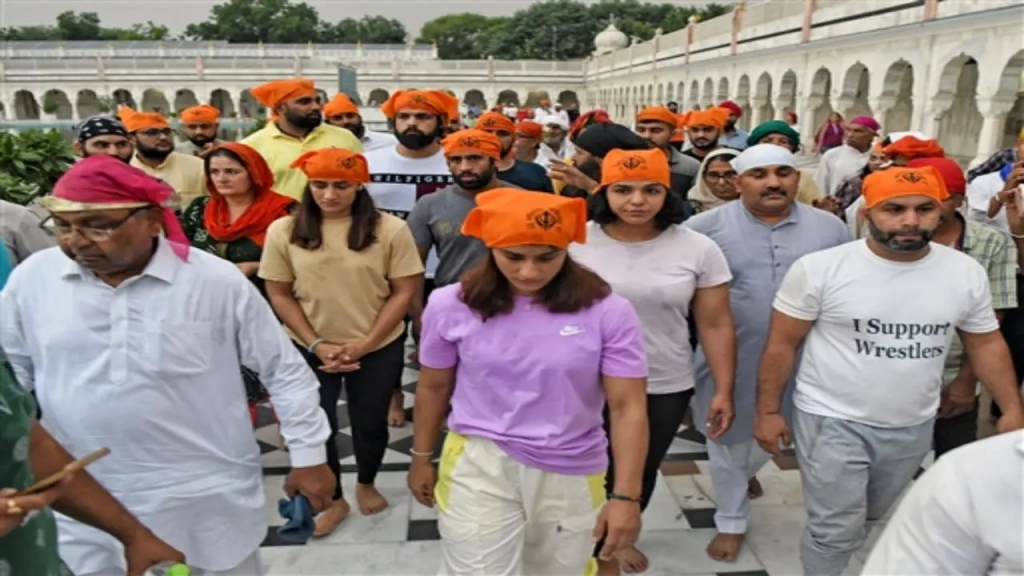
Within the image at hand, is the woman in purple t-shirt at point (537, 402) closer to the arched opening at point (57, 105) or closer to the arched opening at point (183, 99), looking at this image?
the arched opening at point (183, 99)

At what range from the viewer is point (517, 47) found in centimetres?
6431

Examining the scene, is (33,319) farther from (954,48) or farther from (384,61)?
(384,61)

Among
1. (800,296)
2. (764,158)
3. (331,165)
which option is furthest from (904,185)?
(331,165)

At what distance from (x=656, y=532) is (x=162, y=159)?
395 centimetres

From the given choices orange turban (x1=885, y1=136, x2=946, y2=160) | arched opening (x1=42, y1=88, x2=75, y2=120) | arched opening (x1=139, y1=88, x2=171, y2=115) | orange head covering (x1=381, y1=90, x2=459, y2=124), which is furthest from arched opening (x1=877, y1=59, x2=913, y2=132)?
arched opening (x1=42, y1=88, x2=75, y2=120)

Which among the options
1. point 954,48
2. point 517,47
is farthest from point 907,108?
point 517,47

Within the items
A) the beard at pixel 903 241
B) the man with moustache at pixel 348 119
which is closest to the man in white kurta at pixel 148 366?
the beard at pixel 903 241

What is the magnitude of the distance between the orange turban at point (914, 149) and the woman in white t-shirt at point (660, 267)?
154 cm

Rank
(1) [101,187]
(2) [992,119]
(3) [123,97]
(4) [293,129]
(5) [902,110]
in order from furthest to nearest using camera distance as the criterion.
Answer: (3) [123,97] < (5) [902,110] < (2) [992,119] < (4) [293,129] < (1) [101,187]

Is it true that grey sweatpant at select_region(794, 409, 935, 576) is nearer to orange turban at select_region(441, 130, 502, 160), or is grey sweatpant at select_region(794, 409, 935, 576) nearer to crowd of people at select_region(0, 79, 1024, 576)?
crowd of people at select_region(0, 79, 1024, 576)

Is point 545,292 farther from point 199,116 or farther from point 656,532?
point 199,116

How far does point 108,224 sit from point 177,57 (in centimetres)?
4878

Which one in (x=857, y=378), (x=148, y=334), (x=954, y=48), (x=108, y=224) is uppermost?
(x=954, y=48)

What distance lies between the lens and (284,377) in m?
2.11
